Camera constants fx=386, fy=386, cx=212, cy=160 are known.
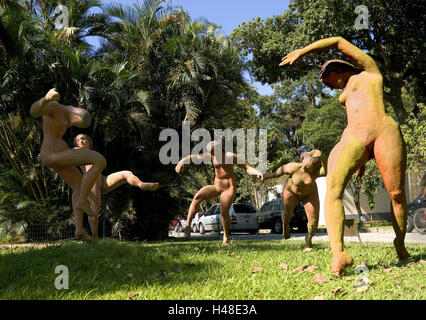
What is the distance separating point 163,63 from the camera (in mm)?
13797

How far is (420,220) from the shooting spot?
1212 cm

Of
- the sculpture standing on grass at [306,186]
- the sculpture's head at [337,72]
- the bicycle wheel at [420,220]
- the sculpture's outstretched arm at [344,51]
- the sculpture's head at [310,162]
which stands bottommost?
the bicycle wheel at [420,220]

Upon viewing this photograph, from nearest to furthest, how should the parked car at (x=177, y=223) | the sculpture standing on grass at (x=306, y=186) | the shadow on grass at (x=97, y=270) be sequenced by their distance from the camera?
the shadow on grass at (x=97, y=270), the sculpture standing on grass at (x=306, y=186), the parked car at (x=177, y=223)

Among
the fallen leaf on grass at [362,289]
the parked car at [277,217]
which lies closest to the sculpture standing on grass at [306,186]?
the fallen leaf on grass at [362,289]

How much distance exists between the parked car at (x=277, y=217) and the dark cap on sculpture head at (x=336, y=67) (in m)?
12.4

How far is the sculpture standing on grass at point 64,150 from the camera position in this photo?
543 centimetres

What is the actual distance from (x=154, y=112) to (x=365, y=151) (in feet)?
32.4

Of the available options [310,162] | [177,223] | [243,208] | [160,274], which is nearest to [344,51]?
[310,162]

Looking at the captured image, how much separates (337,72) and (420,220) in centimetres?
966

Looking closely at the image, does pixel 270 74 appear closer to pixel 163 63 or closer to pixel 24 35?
pixel 163 63

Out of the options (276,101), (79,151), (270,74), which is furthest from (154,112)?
(276,101)

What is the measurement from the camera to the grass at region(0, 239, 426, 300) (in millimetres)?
3018

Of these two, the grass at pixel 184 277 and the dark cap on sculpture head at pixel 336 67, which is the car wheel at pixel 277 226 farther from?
the dark cap on sculpture head at pixel 336 67

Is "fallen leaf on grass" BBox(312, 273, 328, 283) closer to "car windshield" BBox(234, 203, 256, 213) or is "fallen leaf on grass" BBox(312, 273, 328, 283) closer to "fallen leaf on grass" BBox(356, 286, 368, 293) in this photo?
"fallen leaf on grass" BBox(356, 286, 368, 293)
